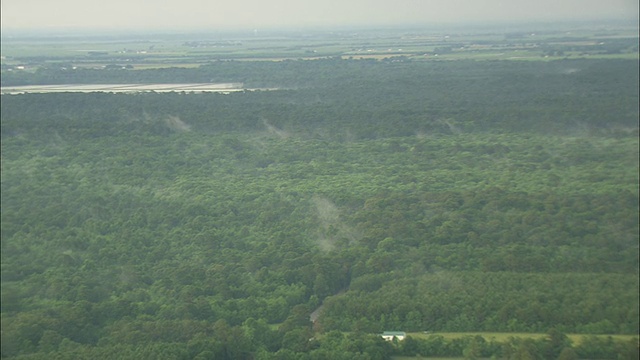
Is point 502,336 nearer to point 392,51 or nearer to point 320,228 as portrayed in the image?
point 320,228

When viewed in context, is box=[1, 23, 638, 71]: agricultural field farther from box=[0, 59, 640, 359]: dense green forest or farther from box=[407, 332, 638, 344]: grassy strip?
box=[407, 332, 638, 344]: grassy strip

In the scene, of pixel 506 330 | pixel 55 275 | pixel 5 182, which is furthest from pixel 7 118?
pixel 506 330

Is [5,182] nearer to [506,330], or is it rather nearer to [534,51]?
[506,330]

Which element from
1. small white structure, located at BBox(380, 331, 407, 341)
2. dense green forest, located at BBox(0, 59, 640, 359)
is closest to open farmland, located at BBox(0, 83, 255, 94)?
dense green forest, located at BBox(0, 59, 640, 359)

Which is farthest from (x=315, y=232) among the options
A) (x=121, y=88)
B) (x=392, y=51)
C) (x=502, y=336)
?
(x=392, y=51)

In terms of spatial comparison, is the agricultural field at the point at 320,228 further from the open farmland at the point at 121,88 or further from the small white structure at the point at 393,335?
the open farmland at the point at 121,88

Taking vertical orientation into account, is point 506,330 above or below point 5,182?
below
